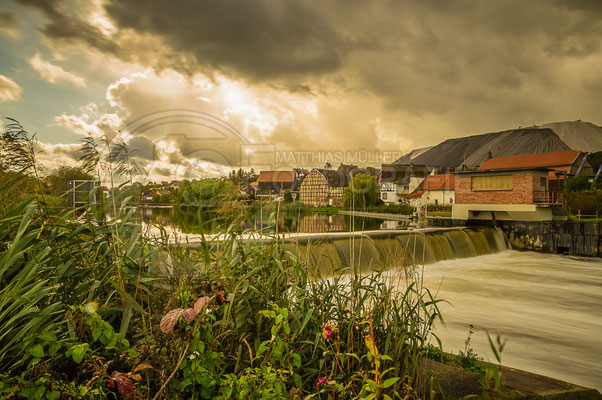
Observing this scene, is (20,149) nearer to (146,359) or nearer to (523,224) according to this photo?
(146,359)

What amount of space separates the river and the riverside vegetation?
314 cm

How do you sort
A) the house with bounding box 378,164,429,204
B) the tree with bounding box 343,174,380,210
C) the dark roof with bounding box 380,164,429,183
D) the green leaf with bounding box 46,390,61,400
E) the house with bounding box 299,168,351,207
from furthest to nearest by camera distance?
the dark roof with bounding box 380,164,429,183
the house with bounding box 378,164,429,204
the house with bounding box 299,168,351,207
the tree with bounding box 343,174,380,210
the green leaf with bounding box 46,390,61,400

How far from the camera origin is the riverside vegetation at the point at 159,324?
5.52 feet

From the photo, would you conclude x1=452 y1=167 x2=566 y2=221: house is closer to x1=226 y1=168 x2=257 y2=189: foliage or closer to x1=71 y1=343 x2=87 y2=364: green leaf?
x1=226 y1=168 x2=257 y2=189: foliage

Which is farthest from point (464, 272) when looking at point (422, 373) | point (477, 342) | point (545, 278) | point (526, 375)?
point (422, 373)

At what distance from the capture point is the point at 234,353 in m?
2.22

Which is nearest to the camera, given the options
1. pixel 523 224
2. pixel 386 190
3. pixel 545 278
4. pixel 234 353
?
pixel 234 353

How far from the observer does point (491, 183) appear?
22.3 meters

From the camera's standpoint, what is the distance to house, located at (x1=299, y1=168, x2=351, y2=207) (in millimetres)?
65062

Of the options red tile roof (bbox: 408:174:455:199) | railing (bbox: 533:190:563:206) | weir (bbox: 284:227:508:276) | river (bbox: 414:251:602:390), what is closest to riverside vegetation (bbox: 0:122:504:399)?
river (bbox: 414:251:602:390)

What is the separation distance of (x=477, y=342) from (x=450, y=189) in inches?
2069

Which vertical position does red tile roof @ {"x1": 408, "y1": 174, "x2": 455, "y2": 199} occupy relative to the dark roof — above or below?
below

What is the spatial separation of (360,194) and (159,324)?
2.41m

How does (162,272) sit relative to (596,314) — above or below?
above
